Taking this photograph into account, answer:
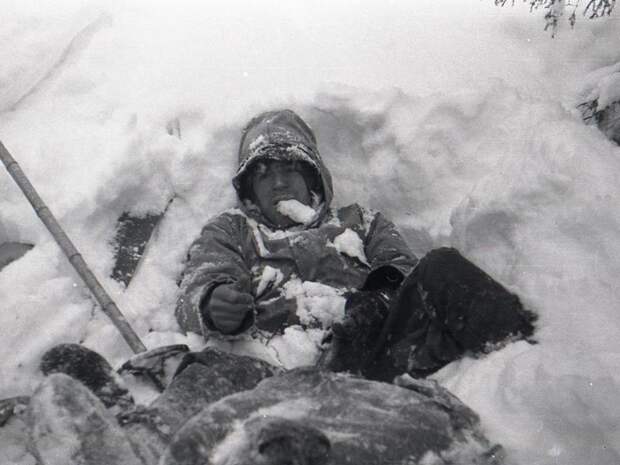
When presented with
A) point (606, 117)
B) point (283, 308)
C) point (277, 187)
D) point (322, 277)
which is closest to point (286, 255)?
point (322, 277)

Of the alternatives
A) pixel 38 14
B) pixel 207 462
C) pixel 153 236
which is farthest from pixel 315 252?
pixel 38 14

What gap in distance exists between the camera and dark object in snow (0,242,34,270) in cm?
296

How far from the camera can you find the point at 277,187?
331 centimetres

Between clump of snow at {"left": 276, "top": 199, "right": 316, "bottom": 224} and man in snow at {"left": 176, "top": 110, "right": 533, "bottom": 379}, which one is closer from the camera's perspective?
man in snow at {"left": 176, "top": 110, "right": 533, "bottom": 379}

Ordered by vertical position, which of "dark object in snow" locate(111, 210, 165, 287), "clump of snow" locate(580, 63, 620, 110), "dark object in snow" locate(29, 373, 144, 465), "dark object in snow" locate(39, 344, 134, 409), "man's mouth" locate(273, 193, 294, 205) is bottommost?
"clump of snow" locate(580, 63, 620, 110)

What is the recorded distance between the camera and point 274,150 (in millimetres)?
3336

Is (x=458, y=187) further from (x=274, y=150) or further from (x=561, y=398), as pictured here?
(x=561, y=398)

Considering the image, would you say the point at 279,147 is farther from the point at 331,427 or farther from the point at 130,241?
the point at 331,427

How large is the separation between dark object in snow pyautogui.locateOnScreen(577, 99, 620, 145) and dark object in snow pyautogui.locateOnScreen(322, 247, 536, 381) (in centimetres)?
155

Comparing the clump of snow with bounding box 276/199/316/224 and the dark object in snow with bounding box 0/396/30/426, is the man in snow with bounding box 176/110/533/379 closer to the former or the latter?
the clump of snow with bounding box 276/199/316/224

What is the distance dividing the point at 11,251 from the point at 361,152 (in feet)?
6.77

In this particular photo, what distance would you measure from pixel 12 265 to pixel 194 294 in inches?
37.5

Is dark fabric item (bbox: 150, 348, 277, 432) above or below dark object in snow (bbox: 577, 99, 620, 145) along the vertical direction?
above

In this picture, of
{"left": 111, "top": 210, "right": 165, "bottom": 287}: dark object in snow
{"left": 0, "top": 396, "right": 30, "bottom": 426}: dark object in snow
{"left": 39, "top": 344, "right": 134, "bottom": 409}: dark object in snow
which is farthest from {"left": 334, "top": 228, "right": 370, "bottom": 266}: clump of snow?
{"left": 0, "top": 396, "right": 30, "bottom": 426}: dark object in snow
